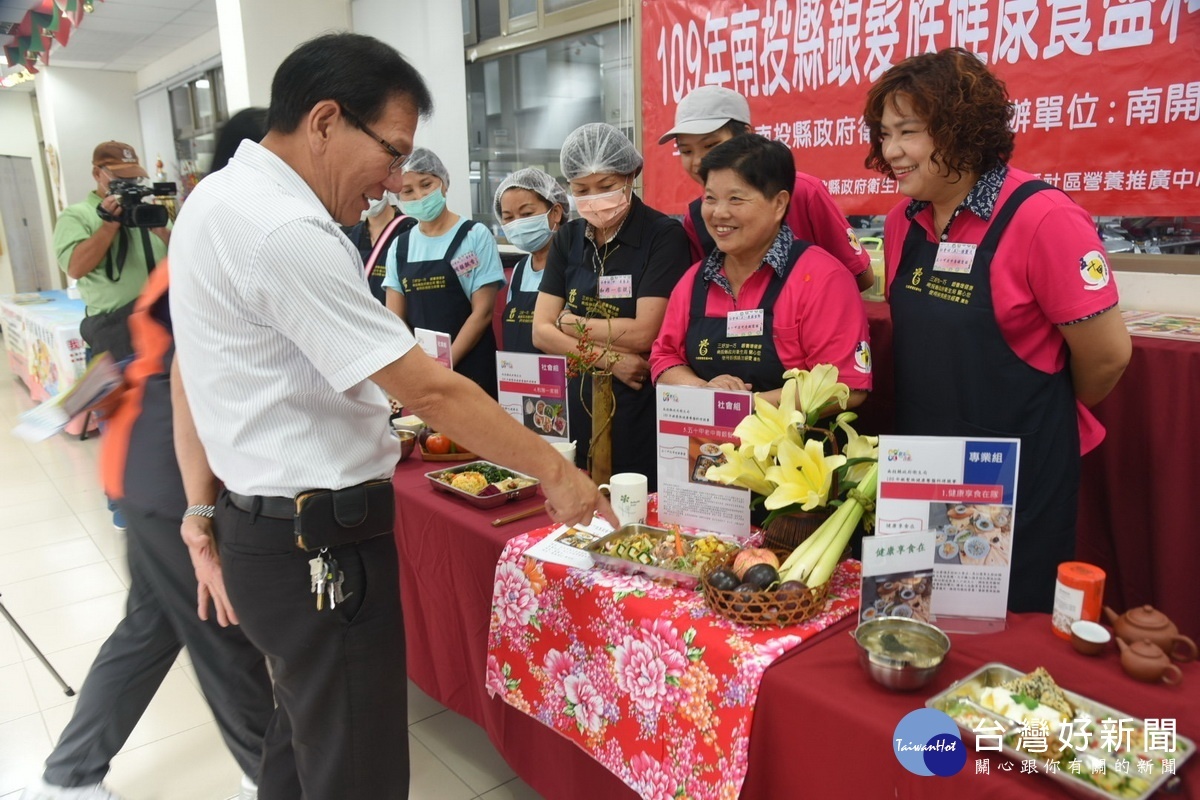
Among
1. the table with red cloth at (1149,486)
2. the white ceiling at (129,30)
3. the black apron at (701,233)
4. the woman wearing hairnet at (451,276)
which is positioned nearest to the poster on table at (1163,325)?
the table with red cloth at (1149,486)

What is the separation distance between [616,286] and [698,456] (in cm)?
79

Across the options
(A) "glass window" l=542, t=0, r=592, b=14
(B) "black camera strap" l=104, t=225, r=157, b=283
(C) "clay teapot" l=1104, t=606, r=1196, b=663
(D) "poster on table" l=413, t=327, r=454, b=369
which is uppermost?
(A) "glass window" l=542, t=0, r=592, b=14

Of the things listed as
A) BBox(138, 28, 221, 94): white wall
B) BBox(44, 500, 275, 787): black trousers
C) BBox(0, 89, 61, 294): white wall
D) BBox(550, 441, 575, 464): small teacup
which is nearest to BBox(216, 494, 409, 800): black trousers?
BBox(44, 500, 275, 787): black trousers

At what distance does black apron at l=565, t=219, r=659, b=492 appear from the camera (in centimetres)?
223

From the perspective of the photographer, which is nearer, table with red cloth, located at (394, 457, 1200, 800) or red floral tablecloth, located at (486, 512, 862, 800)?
table with red cloth, located at (394, 457, 1200, 800)

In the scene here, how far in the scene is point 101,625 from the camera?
3.13m

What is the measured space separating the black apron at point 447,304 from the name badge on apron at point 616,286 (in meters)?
0.95

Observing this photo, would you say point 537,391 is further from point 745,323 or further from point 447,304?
point 447,304

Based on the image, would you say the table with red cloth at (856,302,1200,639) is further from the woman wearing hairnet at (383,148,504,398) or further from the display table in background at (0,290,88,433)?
the display table in background at (0,290,88,433)

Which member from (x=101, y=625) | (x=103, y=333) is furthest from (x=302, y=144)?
(x=101, y=625)

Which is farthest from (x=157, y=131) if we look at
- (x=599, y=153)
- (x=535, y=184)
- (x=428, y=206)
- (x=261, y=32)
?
(x=599, y=153)

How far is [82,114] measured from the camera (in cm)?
985

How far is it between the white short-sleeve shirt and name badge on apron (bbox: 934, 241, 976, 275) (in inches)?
42.3

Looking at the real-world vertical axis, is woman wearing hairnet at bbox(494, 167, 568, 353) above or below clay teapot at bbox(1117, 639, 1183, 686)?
above
